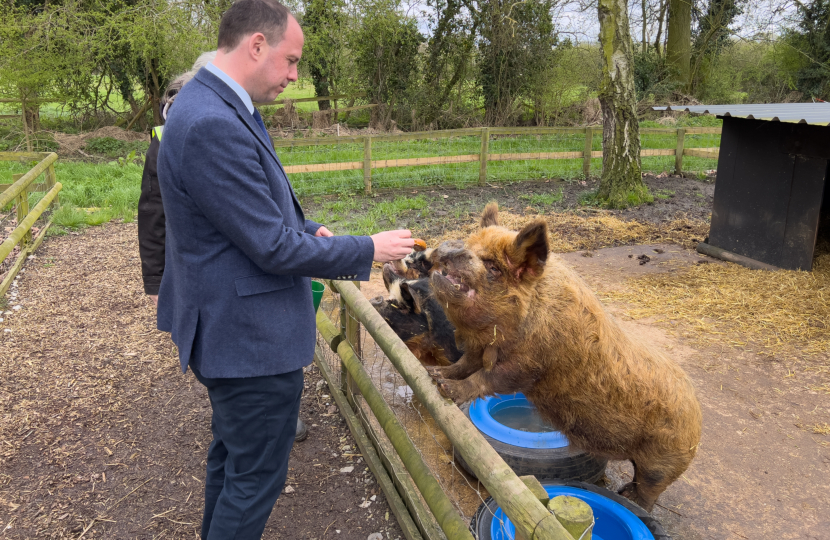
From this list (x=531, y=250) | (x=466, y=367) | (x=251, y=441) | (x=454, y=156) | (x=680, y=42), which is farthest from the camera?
(x=680, y=42)

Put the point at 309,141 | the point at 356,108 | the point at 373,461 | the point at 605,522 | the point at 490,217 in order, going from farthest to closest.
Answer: the point at 356,108 < the point at 309,141 < the point at 373,461 < the point at 490,217 < the point at 605,522

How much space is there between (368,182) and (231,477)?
9.56 metres

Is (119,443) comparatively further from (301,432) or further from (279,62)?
(279,62)

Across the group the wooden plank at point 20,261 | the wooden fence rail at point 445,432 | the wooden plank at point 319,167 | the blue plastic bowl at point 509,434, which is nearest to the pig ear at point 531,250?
the wooden fence rail at point 445,432

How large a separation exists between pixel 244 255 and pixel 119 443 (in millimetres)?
2602

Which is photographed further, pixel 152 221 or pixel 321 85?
pixel 321 85

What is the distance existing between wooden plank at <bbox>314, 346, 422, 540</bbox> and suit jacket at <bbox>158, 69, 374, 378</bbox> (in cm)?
129

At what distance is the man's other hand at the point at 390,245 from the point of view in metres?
2.15

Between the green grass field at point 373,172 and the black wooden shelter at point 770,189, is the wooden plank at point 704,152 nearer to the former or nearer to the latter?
the green grass field at point 373,172

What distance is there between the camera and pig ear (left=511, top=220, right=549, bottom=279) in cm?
231

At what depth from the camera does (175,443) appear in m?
3.88

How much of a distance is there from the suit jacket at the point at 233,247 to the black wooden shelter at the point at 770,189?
598cm

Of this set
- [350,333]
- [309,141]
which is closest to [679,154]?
[309,141]

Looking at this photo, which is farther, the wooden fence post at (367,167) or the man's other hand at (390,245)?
the wooden fence post at (367,167)
